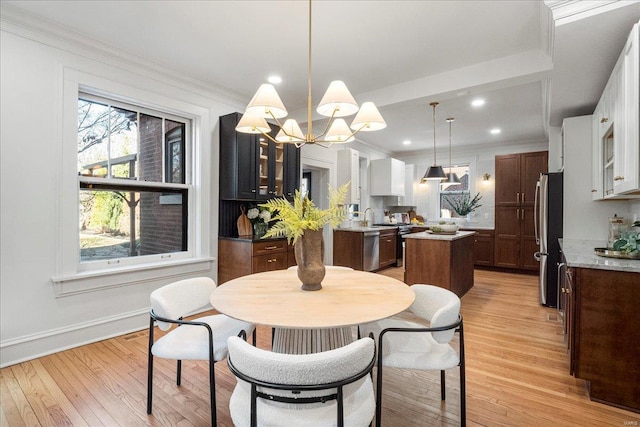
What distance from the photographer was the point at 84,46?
279cm

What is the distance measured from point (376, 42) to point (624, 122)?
1.89 metres

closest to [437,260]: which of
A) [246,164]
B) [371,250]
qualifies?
[371,250]

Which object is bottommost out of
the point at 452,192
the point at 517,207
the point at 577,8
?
the point at 517,207

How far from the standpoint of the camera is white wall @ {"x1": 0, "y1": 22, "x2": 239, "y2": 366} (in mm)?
2434

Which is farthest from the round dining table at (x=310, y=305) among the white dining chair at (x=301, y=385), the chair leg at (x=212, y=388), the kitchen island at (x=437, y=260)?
the kitchen island at (x=437, y=260)

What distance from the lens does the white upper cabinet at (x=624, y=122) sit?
5.91 ft

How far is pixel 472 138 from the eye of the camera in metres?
6.42

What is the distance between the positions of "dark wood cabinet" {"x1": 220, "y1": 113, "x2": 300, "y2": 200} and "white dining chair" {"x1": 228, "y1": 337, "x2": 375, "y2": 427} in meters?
2.83

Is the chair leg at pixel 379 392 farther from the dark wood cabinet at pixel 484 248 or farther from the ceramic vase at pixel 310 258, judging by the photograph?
the dark wood cabinet at pixel 484 248

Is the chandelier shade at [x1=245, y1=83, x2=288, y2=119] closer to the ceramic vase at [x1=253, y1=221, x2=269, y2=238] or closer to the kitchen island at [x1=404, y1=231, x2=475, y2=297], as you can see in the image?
the ceramic vase at [x1=253, y1=221, x2=269, y2=238]

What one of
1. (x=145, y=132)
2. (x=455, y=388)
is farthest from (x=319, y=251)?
(x=145, y=132)

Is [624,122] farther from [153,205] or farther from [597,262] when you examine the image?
[153,205]

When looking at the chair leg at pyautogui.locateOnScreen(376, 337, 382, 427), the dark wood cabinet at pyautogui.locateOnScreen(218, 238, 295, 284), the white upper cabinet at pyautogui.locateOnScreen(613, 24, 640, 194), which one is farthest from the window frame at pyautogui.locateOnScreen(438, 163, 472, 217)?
the chair leg at pyautogui.locateOnScreen(376, 337, 382, 427)

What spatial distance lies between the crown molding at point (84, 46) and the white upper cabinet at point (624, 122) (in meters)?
3.71
